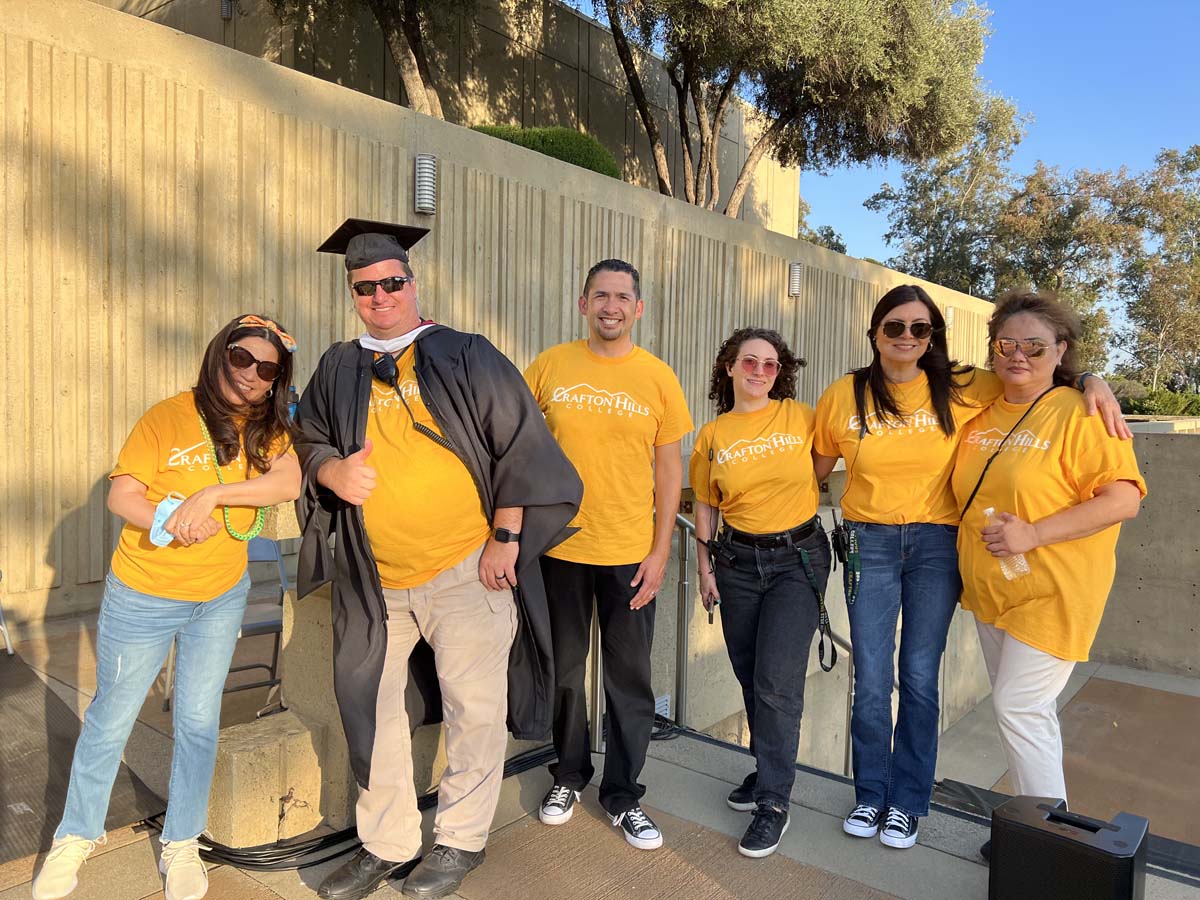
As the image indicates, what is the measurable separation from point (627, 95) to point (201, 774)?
57.3 feet

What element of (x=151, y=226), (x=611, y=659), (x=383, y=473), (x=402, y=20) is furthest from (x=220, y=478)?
(x=402, y=20)

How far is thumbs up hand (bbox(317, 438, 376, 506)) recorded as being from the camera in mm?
2404

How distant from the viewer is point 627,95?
701 inches

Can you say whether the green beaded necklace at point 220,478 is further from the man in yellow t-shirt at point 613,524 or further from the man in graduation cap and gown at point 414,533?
the man in yellow t-shirt at point 613,524

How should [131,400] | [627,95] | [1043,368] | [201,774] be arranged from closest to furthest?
[201,774]
[1043,368]
[131,400]
[627,95]

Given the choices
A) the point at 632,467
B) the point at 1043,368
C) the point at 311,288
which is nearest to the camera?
the point at 1043,368

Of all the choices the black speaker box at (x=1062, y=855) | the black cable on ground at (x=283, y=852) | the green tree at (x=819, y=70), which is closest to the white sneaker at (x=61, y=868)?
the black cable on ground at (x=283, y=852)

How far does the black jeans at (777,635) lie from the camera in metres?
2.98

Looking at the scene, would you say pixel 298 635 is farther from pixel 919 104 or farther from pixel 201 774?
pixel 919 104

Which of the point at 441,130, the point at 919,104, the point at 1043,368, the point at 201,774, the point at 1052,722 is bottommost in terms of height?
the point at 201,774

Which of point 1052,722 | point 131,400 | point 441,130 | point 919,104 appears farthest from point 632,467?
point 919,104

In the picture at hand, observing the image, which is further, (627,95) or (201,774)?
(627,95)

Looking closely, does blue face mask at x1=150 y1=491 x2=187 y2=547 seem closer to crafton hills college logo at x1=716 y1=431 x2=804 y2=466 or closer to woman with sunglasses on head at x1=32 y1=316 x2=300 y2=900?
woman with sunglasses on head at x1=32 y1=316 x2=300 y2=900

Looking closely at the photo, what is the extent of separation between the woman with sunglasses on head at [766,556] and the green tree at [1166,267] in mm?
34709
